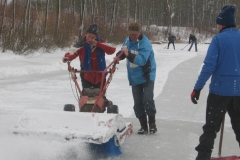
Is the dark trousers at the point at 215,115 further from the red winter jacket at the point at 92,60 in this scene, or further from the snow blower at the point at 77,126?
the red winter jacket at the point at 92,60

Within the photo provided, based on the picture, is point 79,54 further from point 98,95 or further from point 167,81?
point 167,81

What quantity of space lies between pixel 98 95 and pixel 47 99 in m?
3.46

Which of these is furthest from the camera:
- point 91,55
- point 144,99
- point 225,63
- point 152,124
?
point 152,124

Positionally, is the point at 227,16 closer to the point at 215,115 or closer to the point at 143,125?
the point at 215,115

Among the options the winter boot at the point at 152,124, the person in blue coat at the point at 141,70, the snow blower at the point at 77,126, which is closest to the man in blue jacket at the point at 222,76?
the snow blower at the point at 77,126

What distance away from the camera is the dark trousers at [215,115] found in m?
3.90

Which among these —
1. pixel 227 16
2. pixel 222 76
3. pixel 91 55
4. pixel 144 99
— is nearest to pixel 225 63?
pixel 222 76

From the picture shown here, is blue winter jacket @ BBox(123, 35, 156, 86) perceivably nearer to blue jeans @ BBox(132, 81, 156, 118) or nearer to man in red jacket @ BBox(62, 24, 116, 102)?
blue jeans @ BBox(132, 81, 156, 118)

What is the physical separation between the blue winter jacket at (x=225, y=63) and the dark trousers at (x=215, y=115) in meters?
0.09

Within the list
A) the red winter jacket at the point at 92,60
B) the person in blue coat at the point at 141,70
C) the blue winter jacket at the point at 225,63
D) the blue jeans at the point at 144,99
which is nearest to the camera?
the blue winter jacket at the point at 225,63

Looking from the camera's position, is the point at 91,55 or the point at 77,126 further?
the point at 91,55

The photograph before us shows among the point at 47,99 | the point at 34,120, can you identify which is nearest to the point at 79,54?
the point at 34,120

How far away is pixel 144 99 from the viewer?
5.61m

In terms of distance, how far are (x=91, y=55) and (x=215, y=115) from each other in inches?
84.1
